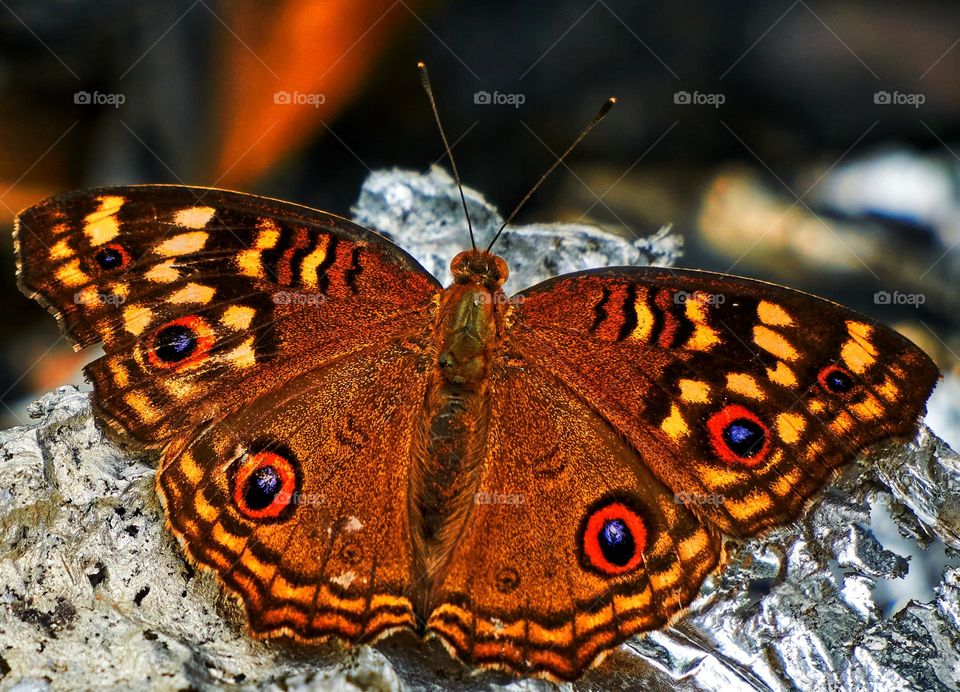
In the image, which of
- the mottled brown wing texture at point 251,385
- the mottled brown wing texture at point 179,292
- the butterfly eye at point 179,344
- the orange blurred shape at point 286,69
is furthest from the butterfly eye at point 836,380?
the orange blurred shape at point 286,69

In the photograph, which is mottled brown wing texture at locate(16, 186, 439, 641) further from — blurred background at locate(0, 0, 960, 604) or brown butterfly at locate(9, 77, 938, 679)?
blurred background at locate(0, 0, 960, 604)

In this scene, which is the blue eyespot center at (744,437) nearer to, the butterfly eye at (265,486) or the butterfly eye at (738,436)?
the butterfly eye at (738,436)

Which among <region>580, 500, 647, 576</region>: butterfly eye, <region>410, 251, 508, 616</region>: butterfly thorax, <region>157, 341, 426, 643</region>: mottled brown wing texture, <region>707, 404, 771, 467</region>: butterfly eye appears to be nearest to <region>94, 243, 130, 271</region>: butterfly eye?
<region>157, 341, 426, 643</region>: mottled brown wing texture

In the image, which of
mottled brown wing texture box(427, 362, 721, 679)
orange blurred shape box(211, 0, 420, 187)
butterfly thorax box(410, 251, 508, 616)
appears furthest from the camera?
orange blurred shape box(211, 0, 420, 187)

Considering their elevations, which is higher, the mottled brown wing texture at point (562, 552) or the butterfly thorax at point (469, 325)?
the butterfly thorax at point (469, 325)

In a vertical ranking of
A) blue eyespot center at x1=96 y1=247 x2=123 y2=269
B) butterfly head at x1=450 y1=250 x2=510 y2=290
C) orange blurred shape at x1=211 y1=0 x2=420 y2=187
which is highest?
orange blurred shape at x1=211 y1=0 x2=420 y2=187

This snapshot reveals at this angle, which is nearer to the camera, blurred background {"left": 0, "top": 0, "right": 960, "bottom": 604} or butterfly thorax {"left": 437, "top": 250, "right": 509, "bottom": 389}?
butterfly thorax {"left": 437, "top": 250, "right": 509, "bottom": 389}
